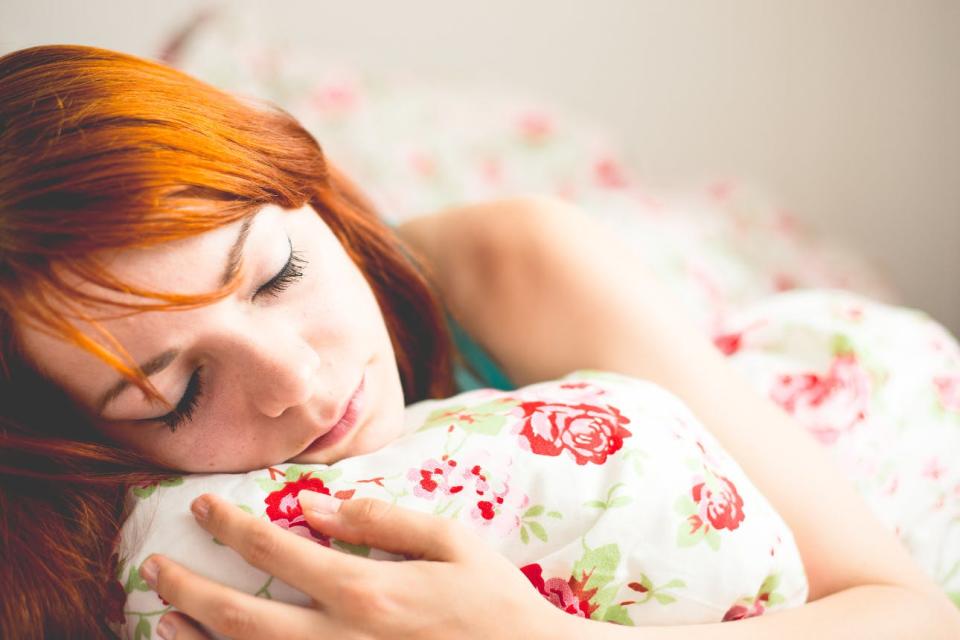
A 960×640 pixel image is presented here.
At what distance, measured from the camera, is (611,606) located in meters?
0.77

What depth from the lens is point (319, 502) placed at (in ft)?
2.45

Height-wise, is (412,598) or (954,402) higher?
(954,402)

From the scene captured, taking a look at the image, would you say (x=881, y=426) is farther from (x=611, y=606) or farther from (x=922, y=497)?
(x=611, y=606)

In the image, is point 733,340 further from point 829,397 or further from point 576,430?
point 576,430

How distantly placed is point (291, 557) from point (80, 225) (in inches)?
14.4

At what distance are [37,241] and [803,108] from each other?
1858 millimetres

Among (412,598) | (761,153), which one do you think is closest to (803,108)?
(761,153)

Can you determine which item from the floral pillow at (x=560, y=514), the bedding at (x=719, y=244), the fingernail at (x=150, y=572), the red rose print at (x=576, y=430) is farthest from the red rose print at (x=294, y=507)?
the bedding at (x=719, y=244)

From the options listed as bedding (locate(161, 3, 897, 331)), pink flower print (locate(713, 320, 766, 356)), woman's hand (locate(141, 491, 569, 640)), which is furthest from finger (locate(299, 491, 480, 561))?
bedding (locate(161, 3, 897, 331))

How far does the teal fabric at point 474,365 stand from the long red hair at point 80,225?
0.44 m

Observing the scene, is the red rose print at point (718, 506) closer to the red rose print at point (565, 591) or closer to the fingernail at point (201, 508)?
the red rose print at point (565, 591)

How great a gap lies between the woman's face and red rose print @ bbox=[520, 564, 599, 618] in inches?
9.8

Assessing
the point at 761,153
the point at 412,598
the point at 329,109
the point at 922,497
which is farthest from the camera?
the point at 761,153

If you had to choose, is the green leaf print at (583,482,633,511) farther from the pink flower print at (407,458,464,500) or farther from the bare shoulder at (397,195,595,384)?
the bare shoulder at (397,195,595,384)
